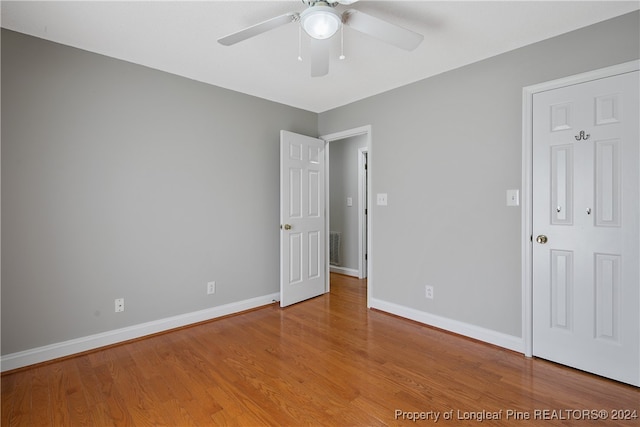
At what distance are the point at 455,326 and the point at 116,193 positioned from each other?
322 cm

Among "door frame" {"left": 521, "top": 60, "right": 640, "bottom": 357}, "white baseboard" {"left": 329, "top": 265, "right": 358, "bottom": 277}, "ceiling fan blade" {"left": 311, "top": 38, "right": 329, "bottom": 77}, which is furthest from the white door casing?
"white baseboard" {"left": 329, "top": 265, "right": 358, "bottom": 277}

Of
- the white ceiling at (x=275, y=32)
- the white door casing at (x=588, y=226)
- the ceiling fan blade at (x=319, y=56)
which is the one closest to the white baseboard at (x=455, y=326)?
the white door casing at (x=588, y=226)

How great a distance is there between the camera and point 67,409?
6.11 feet

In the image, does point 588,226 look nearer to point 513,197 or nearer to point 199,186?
point 513,197

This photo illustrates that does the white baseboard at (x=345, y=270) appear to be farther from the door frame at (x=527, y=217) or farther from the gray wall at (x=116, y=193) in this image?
the door frame at (x=527, y=217)

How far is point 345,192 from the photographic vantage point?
5.21m

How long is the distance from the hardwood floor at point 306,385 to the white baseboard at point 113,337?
8 centimetres

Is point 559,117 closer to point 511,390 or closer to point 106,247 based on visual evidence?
point 511,390

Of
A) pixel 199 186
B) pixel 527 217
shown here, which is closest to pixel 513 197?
pixel 527 217

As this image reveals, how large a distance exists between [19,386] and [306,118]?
365 centimetres

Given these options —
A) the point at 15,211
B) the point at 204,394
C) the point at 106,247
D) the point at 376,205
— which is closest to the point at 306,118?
the point at 376,205

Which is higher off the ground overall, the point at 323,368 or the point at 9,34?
the point at 9,34

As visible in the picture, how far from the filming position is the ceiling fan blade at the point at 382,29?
69.1 inches

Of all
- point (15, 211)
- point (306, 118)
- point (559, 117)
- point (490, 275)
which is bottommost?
point (490, 275)
